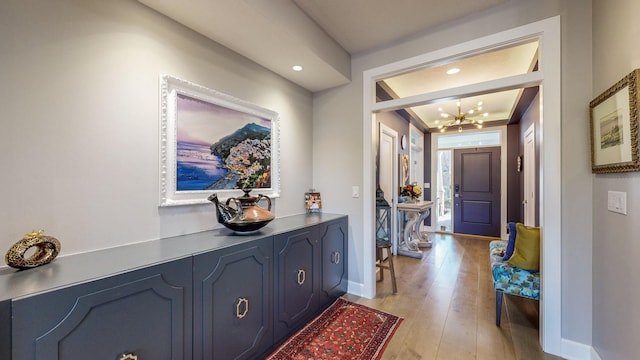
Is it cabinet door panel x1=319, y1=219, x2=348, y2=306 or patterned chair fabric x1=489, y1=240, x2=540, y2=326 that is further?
cabinet door panel x1=319, y1=219, x2=348, y2=306

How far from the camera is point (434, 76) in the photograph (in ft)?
10.8

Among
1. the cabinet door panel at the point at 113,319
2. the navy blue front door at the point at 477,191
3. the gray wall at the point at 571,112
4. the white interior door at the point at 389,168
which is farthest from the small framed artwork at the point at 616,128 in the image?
the navy blue front door at the point at 477,191

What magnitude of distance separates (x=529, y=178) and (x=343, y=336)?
4245mm

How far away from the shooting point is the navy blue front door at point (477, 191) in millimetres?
5414

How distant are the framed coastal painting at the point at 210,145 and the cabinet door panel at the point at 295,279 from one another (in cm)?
63

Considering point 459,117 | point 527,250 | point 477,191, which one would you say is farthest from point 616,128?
point 477,191

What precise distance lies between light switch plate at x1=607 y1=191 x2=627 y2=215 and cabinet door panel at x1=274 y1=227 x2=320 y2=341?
1.92 metres

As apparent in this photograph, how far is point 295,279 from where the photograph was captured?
1.99 m

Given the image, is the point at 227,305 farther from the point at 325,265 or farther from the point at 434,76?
the point at 434,76

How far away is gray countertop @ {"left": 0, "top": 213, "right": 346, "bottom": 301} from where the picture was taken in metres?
0.92

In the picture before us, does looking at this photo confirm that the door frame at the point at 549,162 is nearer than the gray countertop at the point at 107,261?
No

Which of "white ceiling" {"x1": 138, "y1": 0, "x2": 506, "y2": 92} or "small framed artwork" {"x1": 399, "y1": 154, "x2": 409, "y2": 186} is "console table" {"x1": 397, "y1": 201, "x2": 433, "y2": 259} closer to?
"small framed artwork" {"x1": 399, "y1": 154, "x2": 409, "y2": 186}

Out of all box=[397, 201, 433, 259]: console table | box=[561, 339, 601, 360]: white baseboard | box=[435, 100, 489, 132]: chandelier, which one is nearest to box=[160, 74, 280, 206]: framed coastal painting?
box=[561, 339, 601, 360]: white baseboard

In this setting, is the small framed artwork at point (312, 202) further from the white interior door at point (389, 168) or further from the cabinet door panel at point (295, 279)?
the white interior door at point (389, 168)
